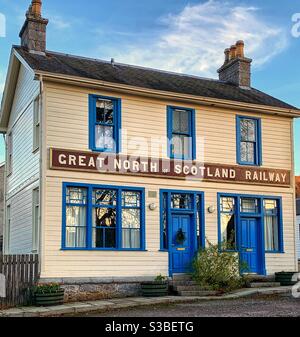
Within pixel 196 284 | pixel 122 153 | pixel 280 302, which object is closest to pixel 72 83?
pixel 122 153

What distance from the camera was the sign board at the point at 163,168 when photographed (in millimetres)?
19281

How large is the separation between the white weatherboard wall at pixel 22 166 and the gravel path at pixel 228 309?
543 centimetres

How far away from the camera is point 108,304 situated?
17.3m

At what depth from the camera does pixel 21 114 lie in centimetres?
2283

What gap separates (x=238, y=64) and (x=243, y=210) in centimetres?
666

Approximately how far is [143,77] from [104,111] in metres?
3.10

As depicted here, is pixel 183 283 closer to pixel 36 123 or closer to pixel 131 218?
pixel 131 218

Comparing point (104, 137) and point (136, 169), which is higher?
point (104, 137)

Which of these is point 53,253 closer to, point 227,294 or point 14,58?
point 227,294

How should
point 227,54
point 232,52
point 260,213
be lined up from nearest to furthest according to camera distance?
point 260,213
point 232,52
point 227,54

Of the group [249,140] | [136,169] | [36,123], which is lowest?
[136,169]

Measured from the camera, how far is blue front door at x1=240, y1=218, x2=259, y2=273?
72.2 feet

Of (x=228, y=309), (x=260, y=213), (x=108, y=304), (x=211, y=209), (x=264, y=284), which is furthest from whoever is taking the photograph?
(x=260, y=213)

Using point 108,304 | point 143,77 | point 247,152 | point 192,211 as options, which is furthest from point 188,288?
point 143,77
